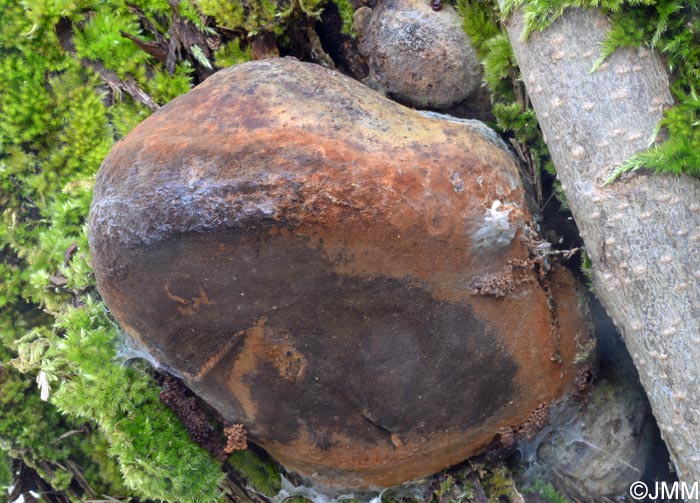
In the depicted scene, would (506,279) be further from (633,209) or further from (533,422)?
(533,422)

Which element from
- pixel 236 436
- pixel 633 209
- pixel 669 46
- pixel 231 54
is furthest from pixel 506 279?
pixel 231 54

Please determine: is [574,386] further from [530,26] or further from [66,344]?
[66,344]

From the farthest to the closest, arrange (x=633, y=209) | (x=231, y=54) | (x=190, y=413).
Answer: (x=231, y=54) → (x=190, y=413) → (x=633, y=209)

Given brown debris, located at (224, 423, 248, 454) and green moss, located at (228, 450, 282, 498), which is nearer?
brown debris, located at (224, 423, 248, 454)

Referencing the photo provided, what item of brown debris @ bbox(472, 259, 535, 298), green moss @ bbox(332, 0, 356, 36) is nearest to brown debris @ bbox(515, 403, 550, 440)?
brown debris @ bbox(472, 259, 535, 298)

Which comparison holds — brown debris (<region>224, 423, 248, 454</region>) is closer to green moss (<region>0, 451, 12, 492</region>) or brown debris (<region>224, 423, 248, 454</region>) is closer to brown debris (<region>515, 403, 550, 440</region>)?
brown debris (<region>515, 403, 550, 440</region>)

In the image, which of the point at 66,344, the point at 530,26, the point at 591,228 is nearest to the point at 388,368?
the point at 591,228
